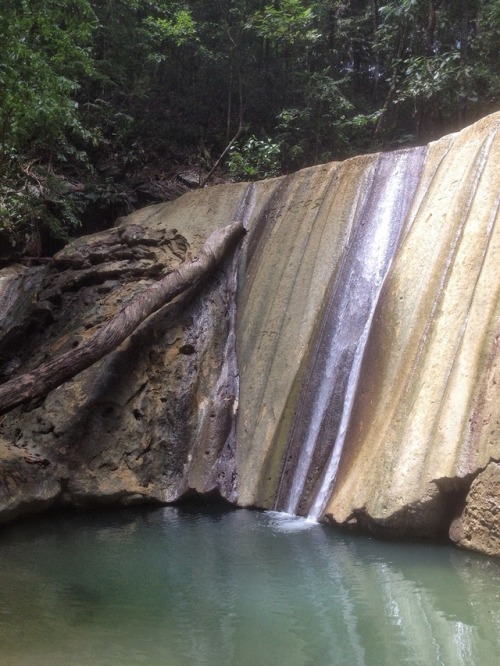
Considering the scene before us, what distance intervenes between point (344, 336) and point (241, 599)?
11.1 feet

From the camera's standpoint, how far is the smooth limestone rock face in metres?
4.83

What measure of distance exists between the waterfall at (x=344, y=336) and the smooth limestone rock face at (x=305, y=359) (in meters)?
0.02

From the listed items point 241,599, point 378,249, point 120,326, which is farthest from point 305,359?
point 241,599

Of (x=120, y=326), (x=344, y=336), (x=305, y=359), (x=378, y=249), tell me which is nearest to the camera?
(x=344, y=336)

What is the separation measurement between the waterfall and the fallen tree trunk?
182cm

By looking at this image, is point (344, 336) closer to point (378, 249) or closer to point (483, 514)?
point (378, 249)

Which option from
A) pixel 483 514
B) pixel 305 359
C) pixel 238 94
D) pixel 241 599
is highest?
pixel 238 94

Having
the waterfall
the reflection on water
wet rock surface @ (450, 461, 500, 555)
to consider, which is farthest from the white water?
wet rock surface @ (450, 461, 500, 555)

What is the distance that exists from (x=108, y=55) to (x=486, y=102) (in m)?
7.39

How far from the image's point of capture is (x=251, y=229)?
29.1 ft

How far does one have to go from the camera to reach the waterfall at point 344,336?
238 inches

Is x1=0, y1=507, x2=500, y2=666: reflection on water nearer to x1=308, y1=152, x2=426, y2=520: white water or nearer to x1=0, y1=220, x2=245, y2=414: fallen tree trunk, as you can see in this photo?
x1=308, y1=152, x2=426, y2=520: white water

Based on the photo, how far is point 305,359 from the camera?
6.84 m

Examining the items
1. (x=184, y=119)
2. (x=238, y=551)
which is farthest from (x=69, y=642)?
(x=184, y=119)
